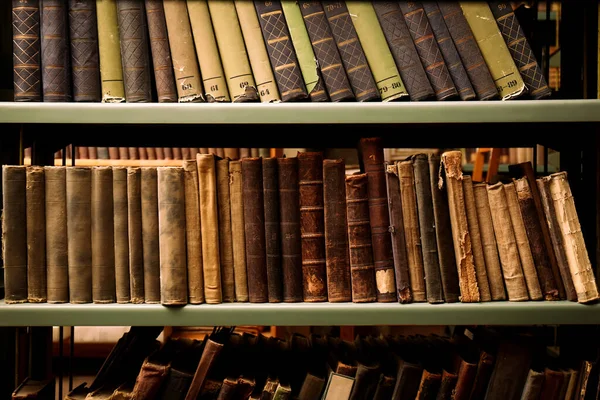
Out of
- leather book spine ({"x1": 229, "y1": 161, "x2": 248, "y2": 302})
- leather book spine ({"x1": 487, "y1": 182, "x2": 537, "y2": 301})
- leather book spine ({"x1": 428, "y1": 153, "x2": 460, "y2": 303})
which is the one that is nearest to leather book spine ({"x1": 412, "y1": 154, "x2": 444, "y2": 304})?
leather book spine ({"x1": 428, "y1": 153, "x2": 460, "y2": 303})

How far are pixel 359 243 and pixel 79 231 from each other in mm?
552

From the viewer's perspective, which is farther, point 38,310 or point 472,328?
point 472,328

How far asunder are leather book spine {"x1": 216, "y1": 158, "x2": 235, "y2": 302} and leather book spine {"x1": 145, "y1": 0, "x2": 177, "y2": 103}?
0.17 m

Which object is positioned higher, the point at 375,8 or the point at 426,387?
the point at 375,8

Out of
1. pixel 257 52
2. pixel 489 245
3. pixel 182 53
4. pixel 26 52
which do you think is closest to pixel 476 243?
pixel 489 245

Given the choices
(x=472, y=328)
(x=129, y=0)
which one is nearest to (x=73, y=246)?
(x=129, y=0)

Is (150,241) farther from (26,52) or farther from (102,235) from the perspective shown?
(26,52)

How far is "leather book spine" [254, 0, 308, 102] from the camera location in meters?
0.93

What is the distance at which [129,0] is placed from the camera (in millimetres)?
933

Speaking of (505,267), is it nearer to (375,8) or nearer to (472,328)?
(472,328)

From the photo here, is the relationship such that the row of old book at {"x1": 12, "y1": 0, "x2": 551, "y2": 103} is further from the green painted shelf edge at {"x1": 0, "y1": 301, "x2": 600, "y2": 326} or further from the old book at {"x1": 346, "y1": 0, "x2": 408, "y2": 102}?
the green painted shelf edge at {"x1": 0, "y1": 301, "x2": 600, "y2": 326}

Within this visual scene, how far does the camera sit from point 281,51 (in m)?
0.93

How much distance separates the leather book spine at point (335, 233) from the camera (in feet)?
3.03

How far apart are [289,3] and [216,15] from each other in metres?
0.15
